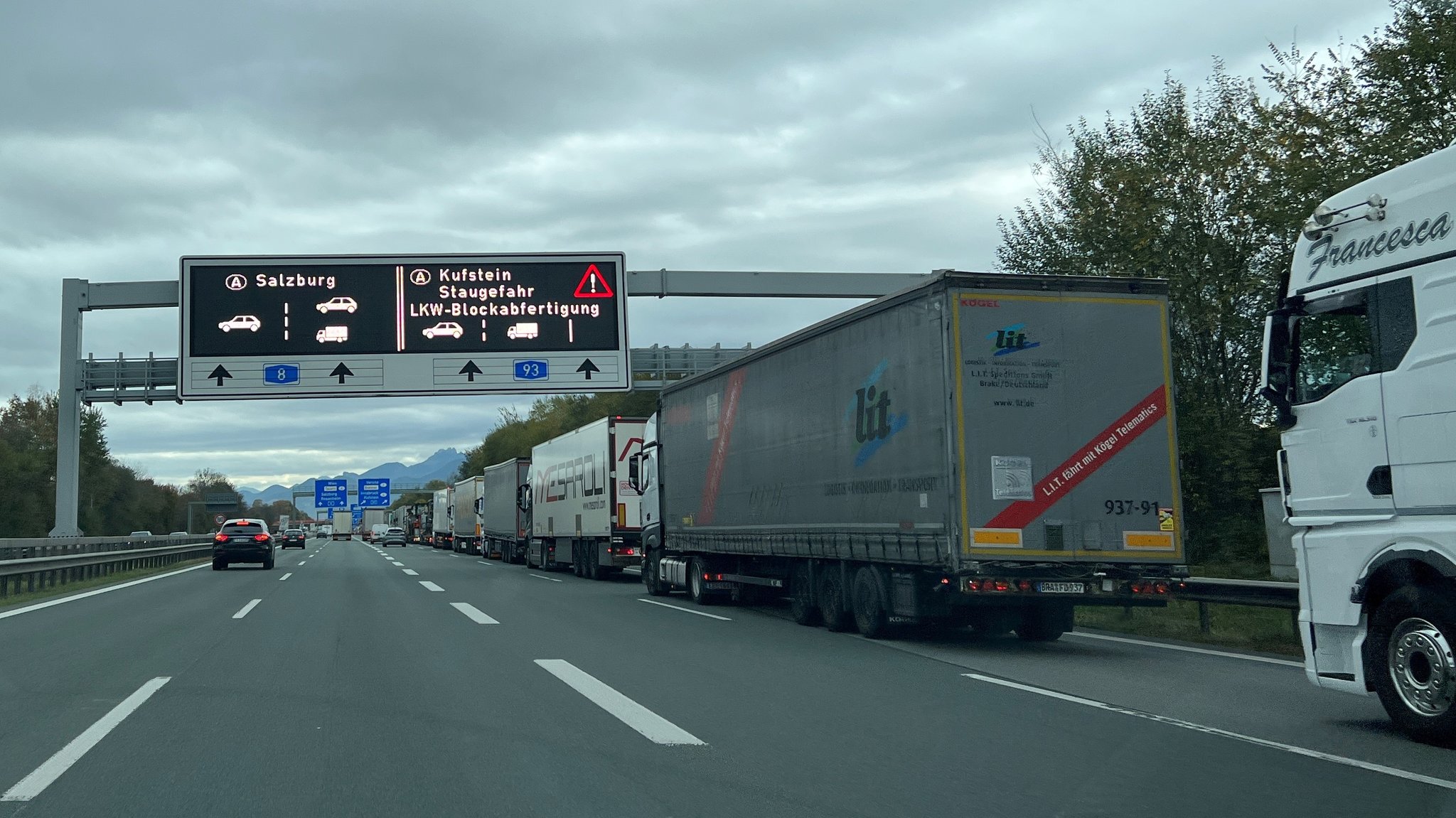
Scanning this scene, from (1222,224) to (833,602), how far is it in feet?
46.2

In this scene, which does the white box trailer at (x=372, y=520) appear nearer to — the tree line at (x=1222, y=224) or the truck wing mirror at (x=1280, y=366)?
the tree line at (x=1222, y=224)

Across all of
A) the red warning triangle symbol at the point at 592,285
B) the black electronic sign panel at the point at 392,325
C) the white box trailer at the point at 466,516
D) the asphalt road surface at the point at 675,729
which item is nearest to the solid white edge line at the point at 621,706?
the asphalt road surface at the point at 675,729

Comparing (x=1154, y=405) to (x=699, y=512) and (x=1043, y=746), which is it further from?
(x=699, y=512)

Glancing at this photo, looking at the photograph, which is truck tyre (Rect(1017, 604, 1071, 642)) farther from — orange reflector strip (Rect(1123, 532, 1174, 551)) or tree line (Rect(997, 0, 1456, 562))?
tree line (Rect(997, 0, 1456, 562))

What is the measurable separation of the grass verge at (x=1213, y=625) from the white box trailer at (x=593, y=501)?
11.2 metres

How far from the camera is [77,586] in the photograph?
80.4ft

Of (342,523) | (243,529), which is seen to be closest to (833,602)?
(243,529)

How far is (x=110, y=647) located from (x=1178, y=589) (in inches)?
435

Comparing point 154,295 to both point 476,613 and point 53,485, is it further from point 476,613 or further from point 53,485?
point 53,485

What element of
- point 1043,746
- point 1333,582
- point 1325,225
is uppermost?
point 1325,225

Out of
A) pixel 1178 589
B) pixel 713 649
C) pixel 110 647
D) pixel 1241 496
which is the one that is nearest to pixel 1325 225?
pixel 1178 589

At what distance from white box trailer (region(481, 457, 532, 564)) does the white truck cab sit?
31.7 m

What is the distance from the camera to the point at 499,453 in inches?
4638

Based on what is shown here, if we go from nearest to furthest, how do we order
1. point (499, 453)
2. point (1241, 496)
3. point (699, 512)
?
point (699, 512) → point (1241, 496) → point (499, 453)
